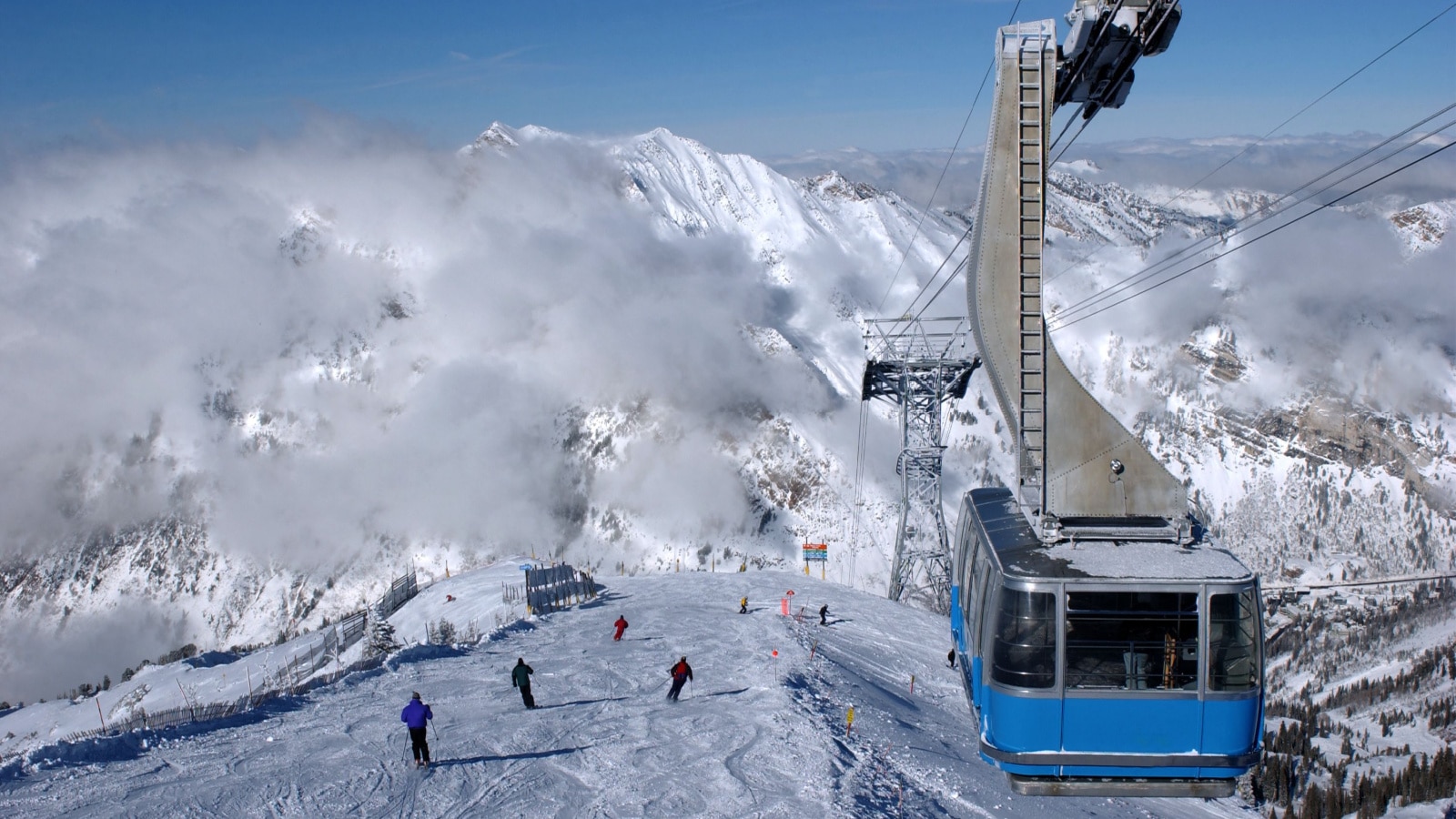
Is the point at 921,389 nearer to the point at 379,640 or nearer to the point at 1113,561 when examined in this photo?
the point at 379,640

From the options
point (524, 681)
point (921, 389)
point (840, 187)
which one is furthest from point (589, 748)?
point (840, 187)

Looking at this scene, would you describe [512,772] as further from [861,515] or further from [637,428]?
[637,428]

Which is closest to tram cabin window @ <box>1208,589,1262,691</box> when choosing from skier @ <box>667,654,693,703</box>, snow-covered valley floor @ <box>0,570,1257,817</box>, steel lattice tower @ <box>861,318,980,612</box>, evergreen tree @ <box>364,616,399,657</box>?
snow-covered valley floor @ <box>0,570,1257,817</box>

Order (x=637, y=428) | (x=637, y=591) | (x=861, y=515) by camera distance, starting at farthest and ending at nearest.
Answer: (x=637, y=428), (x=861, y=515), (x=637, y=591)

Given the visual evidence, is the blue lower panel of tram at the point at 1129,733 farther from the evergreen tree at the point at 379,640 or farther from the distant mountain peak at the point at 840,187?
the distant mountain peak at the point at 840,187

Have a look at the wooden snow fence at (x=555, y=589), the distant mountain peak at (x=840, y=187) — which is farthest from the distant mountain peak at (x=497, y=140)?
the wooden snow fence at (x=555, y=589)

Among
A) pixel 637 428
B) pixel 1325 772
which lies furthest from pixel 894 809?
pixel 637 428
